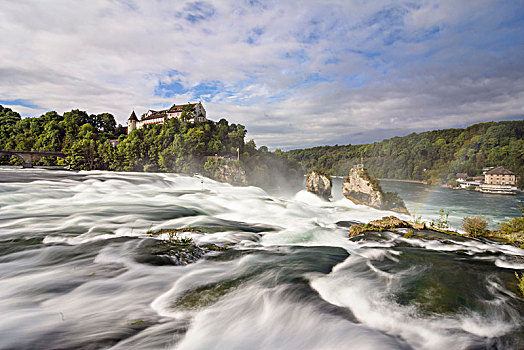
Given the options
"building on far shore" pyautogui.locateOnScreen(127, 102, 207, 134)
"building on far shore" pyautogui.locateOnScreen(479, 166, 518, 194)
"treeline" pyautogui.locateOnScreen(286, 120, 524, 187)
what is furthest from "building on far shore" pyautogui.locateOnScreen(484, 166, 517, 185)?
"building on far shore" pyautogui.locateOnScreen(127, 102, 207, 134)

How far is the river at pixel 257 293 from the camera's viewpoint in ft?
11.5

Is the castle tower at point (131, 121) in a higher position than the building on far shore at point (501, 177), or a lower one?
higher

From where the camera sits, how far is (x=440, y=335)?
3.48m

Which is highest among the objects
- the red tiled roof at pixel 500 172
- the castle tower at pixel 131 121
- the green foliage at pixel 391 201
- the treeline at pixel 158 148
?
the castle tower at pixel 131 121

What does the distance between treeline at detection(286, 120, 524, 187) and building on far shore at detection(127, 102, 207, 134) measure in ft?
104

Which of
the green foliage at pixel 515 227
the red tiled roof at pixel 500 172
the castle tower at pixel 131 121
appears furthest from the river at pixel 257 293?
the castle tower at pixel 131 121

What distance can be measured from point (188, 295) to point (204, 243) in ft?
10.0

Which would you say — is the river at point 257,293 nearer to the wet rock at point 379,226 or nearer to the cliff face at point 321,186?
the wet rock at point 379,226

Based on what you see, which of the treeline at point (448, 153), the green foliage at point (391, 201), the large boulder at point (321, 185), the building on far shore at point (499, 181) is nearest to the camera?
the green foliage at point (391, 201)

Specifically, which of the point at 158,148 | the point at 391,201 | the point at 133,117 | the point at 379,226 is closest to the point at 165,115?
the point at 133,117

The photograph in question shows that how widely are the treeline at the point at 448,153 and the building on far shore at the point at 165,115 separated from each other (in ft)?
104

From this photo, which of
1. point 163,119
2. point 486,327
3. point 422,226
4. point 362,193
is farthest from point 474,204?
point 163,119

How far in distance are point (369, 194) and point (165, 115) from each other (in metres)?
65.1

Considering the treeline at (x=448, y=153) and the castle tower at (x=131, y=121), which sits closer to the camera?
the treeline at (x=448, y=153)
